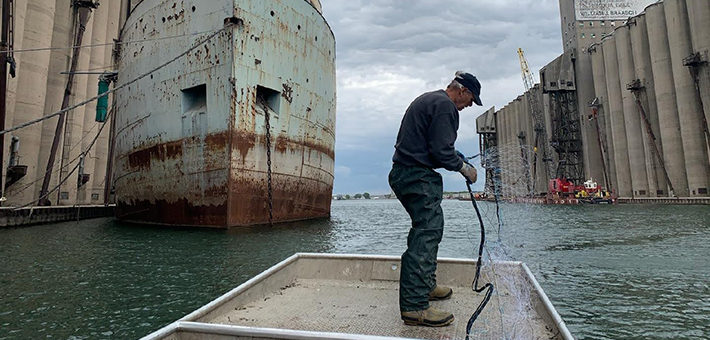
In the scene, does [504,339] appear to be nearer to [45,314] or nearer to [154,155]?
[45,314]

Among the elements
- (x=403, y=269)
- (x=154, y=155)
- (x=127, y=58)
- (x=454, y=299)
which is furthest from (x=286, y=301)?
(x=127, y=58)

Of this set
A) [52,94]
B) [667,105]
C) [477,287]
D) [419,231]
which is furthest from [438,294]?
[667,105]

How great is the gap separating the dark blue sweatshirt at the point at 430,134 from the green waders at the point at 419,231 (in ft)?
0.29

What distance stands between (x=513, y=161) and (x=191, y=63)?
11.5 meters

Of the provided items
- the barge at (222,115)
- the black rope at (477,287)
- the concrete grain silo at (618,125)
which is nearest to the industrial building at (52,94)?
the barge at (222,115)

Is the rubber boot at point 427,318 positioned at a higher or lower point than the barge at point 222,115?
lower

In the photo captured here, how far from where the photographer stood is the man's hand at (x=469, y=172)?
8.88 feet

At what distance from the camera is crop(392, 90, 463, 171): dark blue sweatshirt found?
2.60m

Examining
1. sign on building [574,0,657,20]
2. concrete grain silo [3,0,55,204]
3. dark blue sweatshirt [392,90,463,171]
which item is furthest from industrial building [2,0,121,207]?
sign on building [574,0,657,20]

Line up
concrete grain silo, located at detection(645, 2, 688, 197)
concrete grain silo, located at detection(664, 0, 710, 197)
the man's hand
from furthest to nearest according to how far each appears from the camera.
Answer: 1. concrete grain silo, located at detection(645, 2, 688, 197)
2. concrete grain silo, located at detection(664, 0, 710, 197)
3. the man's hand

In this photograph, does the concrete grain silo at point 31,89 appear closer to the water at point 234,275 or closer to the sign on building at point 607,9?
the water at point 234,275

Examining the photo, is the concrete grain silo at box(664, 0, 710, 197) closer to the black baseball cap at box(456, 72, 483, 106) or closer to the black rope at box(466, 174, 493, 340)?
the black rope at box(466, 174, 493, 340)

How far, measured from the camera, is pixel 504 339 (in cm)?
220

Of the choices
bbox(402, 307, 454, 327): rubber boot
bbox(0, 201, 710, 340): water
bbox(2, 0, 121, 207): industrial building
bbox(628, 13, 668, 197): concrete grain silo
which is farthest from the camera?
bbox(628, 13, 668, 197): concrete grain silo
